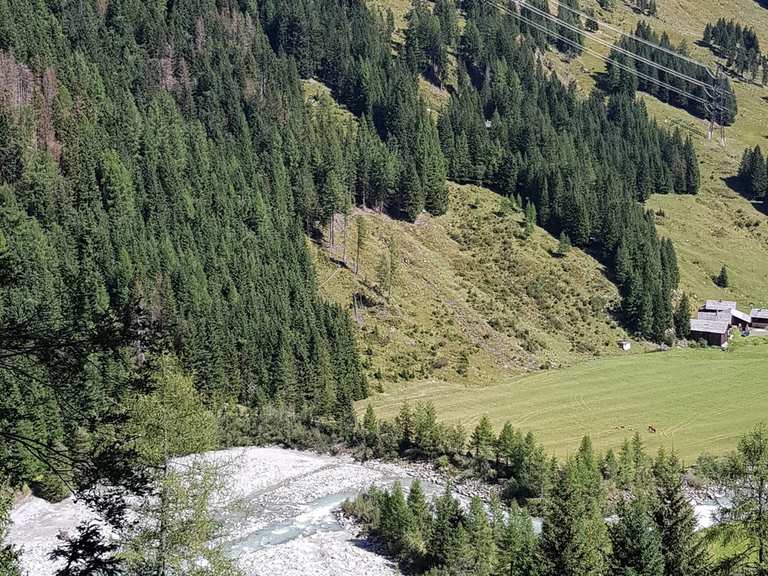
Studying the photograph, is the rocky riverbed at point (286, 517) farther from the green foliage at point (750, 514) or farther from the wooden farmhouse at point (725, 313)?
the wooden farmhouse at point (725, 313)

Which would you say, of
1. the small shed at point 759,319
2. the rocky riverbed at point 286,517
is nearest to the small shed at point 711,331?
the small shed at point 759,319

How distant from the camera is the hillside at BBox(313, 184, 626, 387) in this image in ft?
348

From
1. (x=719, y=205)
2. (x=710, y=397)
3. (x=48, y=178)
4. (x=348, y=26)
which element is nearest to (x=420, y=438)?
(x=710, y=397)

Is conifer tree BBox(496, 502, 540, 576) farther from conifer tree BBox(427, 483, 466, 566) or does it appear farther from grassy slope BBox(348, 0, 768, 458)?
grassy slope BBox(348, 0, 768, 458)

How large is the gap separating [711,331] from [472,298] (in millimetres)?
36183

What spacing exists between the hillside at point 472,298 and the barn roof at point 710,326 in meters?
11.7

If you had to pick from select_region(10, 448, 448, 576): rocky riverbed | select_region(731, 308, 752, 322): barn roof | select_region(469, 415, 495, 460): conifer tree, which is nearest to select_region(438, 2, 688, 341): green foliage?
select_region(731, 308, 752, 322): barn roof

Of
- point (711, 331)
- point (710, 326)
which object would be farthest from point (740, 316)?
point (711, 331)

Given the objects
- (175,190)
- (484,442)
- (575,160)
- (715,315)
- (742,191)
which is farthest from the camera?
(742,191)

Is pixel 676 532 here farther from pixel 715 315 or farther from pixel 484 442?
pixel 715 315

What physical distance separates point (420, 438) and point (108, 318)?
65.7 meters

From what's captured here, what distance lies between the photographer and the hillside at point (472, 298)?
106 meters

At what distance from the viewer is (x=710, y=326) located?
403 feet

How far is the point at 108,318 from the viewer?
1414 centimetres
